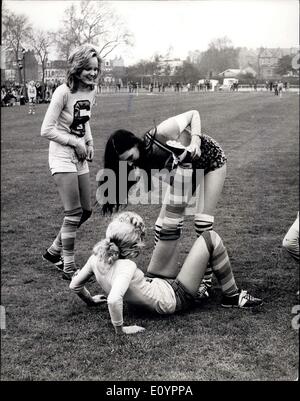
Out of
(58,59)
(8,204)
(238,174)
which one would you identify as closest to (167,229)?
(58,59)

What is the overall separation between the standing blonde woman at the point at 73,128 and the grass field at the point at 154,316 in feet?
0.78

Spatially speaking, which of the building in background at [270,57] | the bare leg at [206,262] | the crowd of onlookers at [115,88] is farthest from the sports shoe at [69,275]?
the building in background at [270,57]

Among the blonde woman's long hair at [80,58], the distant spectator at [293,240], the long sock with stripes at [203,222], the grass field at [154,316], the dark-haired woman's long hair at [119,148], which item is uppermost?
the blonde woman's long hair at [80,58]

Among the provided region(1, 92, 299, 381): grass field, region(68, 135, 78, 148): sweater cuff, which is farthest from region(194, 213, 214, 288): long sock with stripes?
region(68, 135, 78, 148): sweater cuff

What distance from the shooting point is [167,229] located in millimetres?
4098

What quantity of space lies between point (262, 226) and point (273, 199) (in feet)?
2.88

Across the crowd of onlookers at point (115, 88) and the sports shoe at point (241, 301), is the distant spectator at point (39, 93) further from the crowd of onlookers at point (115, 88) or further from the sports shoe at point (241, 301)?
the sports shoe at point (241, 301)

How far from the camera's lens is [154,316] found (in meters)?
4.09

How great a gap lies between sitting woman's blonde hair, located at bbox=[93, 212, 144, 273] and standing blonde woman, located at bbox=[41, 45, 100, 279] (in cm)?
42

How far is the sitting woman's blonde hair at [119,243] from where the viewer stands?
Result: 3805 mm

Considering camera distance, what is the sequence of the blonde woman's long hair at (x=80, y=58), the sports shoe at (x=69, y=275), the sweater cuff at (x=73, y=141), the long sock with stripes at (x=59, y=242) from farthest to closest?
the sports shoe at (x=69, y=275)
the long sock with stripes at (x=59, y=242)
the sweater cuff at (x=73, y=141)
the blonde woman's long hair at (x=80, y=58)

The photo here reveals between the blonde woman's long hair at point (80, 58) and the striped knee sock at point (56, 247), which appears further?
the striped knee sock at point (56, 247)

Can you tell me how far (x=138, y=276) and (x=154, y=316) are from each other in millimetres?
321
